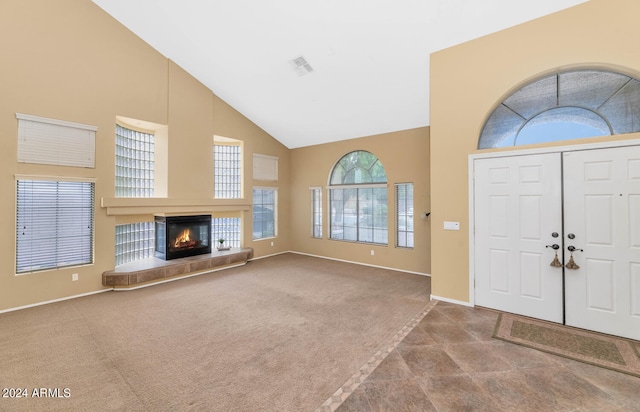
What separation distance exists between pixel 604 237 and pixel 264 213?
6.80 m

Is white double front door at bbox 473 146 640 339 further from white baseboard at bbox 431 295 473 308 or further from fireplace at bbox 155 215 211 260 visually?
fireplace at bbox 155 215 211 260

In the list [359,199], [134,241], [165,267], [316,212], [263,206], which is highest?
[359,199]

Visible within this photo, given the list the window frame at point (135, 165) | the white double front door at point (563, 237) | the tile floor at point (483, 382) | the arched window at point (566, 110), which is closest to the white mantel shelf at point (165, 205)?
the window frame at point (135, 165)

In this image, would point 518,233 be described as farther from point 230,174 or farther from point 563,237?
point 230,174

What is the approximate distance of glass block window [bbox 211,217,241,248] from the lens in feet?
23.1

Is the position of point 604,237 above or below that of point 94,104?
below

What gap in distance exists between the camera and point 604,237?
306cm

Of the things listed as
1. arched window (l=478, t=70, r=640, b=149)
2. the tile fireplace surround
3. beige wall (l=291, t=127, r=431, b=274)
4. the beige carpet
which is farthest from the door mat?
the tile fireplace surround

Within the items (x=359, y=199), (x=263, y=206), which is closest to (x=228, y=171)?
(x=263, y=206)

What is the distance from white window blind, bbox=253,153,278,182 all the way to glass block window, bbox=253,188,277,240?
1.16ft

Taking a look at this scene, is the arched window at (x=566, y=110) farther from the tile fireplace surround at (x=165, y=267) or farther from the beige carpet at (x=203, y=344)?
the tile fireplace surround at (x=165, y=267)

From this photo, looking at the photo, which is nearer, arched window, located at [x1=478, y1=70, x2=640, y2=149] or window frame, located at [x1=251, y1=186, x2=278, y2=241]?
arched window, located at [x1=478, y1=70, x2=640, y2=149]

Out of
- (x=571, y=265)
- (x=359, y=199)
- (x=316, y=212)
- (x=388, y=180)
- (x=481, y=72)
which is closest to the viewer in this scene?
(x=571, y=265)

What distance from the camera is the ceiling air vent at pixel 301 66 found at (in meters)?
4.77
